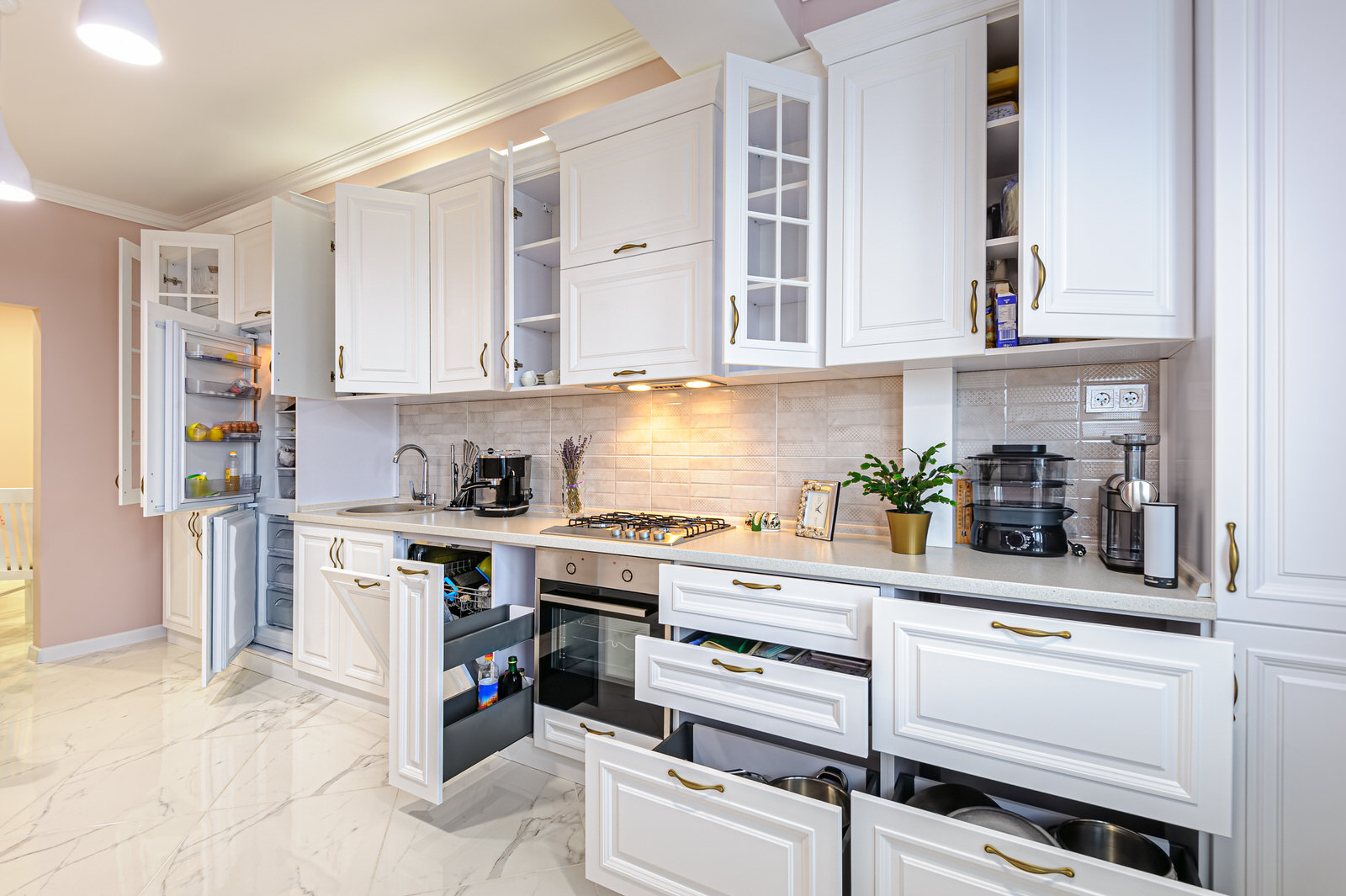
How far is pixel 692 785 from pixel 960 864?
1.86ft

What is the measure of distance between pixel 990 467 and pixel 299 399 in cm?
314

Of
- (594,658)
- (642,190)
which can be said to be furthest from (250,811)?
(642,190)

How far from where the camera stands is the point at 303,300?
3021 mm

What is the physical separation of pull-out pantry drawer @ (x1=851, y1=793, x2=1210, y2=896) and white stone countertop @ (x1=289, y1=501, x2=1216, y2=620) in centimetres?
50

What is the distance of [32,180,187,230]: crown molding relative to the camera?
3568mm

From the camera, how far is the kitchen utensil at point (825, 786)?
1616 millimetres

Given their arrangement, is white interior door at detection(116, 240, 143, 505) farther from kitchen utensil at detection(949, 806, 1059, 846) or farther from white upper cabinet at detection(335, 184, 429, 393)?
kitchen utensil at detection(949, 806, 1059, 846)

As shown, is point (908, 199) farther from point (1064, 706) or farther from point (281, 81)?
point (281, 81)

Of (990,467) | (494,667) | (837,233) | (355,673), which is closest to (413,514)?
(355,673)

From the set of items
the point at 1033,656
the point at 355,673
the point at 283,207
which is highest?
the point at 283,207

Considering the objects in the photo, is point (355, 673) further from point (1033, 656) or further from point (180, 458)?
point (1033, 656)

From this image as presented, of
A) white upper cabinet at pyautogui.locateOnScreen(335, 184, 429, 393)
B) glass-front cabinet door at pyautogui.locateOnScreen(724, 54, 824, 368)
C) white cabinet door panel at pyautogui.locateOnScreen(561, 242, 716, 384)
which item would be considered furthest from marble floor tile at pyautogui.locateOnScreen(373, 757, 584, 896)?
white upper cabinet at pyautogui.locateOnScreen(335, 184, 429, 393)

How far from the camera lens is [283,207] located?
2.90 metres

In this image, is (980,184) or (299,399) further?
(299,399)
